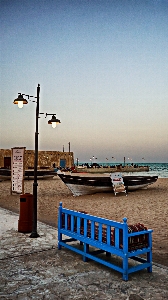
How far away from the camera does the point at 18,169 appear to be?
14328mm

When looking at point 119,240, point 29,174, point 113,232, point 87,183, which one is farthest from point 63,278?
point 29,174

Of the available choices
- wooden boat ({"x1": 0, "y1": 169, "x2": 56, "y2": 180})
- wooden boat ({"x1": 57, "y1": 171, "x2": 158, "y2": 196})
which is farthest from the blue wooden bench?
wooden boat ({"x1": 0, "y1": 169, "x2": 56, "y2": 180})

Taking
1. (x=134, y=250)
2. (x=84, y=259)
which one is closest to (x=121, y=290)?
(x=134, y=250)

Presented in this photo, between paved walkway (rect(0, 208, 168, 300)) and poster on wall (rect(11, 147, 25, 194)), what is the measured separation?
834cm

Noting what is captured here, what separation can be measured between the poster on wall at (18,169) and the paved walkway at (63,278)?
8.34 meters

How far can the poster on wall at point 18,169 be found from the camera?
1410 centimetres

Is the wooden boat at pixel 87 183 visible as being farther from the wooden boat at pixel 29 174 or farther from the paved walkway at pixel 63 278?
the wooden boat at pixel 29 174

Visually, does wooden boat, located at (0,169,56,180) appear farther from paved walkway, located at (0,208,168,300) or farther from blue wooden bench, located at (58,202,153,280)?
blue wooden bench, located at (58,202,153,280)

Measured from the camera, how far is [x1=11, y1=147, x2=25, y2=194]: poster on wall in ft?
46.3

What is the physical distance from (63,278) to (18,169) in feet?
34.1

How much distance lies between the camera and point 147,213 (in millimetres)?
10812

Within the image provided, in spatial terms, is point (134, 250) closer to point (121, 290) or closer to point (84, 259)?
point (121, 290)

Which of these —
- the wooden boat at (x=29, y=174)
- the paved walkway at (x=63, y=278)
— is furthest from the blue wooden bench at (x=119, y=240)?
the wooden boat at (x=29, y=174)

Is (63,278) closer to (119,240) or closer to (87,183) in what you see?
(119,240)
